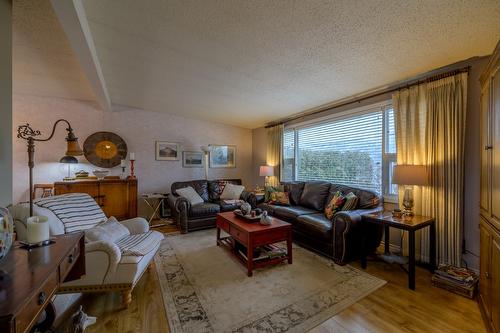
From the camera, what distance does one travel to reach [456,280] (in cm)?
212

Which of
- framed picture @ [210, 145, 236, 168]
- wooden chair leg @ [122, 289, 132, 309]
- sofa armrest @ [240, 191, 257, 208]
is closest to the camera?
wooden chair leg @ [122, 289, 132, 309]

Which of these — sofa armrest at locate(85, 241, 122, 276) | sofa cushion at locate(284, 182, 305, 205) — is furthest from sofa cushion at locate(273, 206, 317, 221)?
sofa armrest at locate(85, 241, 122, 276)

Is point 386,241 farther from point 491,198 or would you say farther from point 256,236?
point 256,236

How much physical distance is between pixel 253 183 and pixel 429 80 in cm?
446

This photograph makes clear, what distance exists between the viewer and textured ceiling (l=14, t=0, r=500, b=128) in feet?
5.89

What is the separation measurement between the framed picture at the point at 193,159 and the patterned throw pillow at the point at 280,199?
2219 mm

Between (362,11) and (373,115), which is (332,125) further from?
(362,11)

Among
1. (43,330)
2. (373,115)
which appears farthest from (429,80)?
(43,330)

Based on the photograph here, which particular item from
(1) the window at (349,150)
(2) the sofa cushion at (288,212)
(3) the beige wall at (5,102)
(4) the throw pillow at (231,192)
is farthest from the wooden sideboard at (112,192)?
(1) the window at (349,150)

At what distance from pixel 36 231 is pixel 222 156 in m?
4.63

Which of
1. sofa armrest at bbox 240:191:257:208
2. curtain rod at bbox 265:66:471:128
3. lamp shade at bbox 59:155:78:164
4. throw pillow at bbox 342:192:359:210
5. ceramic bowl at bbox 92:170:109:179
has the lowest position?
sofa armrest at bbox 240:191:257:208

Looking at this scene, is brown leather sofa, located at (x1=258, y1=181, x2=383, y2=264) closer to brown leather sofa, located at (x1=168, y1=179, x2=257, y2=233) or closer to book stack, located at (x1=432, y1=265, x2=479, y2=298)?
book stack, located at (x1=432, y1=265, x2=479, y2=298)

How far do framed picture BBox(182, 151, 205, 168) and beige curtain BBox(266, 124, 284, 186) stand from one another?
1690 millimetres

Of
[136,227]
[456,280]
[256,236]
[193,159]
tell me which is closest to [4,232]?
[136,227]
